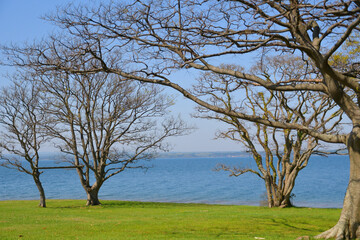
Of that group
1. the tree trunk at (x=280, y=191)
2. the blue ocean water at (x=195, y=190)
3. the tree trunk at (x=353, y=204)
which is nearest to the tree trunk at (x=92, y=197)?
the blue ocean water at (x=195, y=190)

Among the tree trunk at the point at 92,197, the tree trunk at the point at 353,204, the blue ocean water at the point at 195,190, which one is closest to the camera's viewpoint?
the tree trunk at the point at 353,204

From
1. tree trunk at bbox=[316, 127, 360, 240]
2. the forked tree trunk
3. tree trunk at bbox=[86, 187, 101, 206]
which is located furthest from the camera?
tree trunk at bbox=[86, 187, 101, 206]

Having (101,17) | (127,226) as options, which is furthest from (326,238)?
(101,17)

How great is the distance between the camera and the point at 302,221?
14.8m

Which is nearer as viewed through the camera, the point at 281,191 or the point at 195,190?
the point at 281,191

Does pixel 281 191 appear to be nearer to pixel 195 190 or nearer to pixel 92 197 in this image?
pixel 92 197

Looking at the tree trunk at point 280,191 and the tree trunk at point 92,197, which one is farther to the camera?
the tree trunk at point 92,197

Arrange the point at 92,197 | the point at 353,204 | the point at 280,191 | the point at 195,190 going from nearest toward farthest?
the point at 353,204, the point at 280,191, the point at 92,197, the point at 195,190

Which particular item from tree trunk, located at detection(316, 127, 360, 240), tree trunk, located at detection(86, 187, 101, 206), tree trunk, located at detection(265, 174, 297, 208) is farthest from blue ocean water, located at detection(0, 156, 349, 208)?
tree trunk, located at detection(316, 127, 360, 240)

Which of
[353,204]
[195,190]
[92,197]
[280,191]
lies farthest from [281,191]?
[195,190]

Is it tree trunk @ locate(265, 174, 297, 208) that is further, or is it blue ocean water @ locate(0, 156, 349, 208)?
blue ocean water @ locate(0, 156, 349, 208)

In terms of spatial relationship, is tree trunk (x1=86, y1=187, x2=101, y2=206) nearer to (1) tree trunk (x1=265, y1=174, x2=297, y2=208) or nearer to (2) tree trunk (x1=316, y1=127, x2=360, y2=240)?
(1) tree trunk (x1=265, y1=174, x2=297, y2=208)

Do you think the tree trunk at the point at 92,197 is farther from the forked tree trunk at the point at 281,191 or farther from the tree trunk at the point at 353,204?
the tree trunk at the point at 353,204

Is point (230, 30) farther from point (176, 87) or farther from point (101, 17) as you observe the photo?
point (101, 17)
